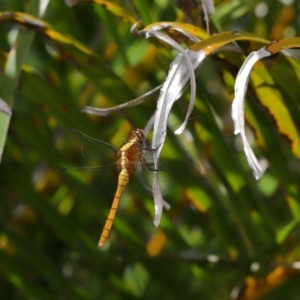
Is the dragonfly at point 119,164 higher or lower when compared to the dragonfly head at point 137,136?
lower

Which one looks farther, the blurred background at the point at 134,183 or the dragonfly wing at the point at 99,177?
the dragonfly wing at the point at 99,177

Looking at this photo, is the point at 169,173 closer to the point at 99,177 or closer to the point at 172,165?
the point at 172,165

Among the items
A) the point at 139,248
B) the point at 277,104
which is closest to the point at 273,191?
the point at 139,248

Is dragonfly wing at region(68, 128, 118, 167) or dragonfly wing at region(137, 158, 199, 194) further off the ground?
dragonfly wing at region(68, 128, 118, 167)

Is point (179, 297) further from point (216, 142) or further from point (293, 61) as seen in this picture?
point (293, 61)

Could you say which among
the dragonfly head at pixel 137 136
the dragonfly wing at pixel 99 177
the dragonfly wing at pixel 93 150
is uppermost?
the dragonfly head at pixel 137 136
